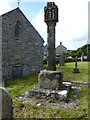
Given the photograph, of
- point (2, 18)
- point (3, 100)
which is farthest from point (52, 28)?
point (2, 18)

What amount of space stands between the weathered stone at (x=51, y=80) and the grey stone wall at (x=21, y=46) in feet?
20.6

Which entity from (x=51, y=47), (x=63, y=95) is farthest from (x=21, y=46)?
(x=63, y=95)

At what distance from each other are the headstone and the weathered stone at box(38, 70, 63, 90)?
11.0ft

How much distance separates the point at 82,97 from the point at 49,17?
4595mm

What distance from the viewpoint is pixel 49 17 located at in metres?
7.42

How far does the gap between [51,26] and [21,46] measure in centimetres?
705

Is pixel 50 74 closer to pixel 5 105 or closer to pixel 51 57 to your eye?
pixel 51 57

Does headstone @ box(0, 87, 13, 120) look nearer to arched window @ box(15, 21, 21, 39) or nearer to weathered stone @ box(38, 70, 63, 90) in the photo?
weathered stone @ box(38, 70, 63, 90)

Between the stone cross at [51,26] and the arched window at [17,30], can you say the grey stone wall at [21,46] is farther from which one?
the stone cross at [51,26]

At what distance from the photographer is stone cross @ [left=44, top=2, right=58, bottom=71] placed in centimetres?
740

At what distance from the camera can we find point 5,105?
4.07m

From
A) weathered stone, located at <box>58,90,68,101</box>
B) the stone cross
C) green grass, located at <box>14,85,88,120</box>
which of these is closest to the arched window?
the stone cross

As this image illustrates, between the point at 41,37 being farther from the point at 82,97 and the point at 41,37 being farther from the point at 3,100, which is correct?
the point at 3,100

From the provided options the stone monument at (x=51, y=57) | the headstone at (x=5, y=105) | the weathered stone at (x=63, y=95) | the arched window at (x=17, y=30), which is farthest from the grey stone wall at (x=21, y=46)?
the headstone at (x=5, y=105)
